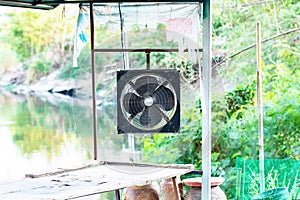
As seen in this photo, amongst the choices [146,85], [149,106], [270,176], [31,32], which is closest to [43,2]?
[146,85]

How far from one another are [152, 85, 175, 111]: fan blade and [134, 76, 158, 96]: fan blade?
0.12 ft

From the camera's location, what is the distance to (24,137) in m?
13.2

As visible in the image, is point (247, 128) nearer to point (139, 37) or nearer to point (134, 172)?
point (139, 37)

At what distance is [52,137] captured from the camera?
13438mm

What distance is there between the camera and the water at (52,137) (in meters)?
5.32

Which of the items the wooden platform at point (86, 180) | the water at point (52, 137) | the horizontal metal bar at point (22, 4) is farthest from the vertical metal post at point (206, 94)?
the horizontal metal bar at point (22, 4)

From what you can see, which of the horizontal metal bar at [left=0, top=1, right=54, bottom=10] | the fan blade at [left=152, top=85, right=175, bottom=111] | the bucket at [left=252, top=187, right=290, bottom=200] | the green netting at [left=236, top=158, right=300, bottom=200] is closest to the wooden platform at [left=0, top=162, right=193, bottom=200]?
the fan blade at [left=152, top=85, right=175, bottom=111]

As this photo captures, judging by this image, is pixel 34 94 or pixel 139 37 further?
pixel 34 94

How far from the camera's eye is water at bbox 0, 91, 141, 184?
5.32 meters

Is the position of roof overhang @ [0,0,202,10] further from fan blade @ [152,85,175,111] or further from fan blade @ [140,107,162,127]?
fan blade @ [140,107,162,127]

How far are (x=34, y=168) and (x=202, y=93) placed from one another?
5357 mm

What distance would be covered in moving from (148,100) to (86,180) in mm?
786

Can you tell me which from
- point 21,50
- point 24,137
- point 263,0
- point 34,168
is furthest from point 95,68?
point 21,50

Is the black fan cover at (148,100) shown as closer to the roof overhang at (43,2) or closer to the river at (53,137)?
the river at (53,137)
